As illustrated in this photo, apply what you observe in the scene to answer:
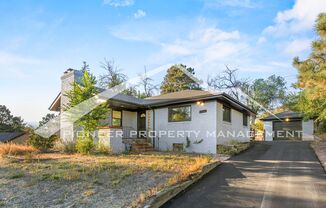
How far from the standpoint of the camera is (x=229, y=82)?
117 ft

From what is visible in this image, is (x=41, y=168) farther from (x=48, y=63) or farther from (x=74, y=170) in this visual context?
(x=48, y=63)

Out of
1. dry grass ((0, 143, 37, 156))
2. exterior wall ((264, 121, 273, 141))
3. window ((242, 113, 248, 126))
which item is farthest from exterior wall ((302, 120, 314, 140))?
dry grass ((0, 143, 37, 156))

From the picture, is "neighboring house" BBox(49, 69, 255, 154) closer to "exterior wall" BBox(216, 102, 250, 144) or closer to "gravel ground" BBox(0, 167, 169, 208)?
"exterior wall" BBox(216, 102, 250, 144)

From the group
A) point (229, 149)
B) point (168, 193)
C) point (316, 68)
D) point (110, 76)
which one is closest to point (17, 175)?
point (168, 193)

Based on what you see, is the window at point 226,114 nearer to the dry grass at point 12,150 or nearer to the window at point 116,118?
the window at point 116,118

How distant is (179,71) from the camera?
35.3 metres

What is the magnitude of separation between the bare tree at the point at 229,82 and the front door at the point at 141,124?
21231 mm

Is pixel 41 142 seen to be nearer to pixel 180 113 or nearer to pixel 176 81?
pixel 180 113

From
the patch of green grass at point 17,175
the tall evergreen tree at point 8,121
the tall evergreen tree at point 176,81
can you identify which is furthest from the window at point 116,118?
the tall evergreen tree at point 8,121

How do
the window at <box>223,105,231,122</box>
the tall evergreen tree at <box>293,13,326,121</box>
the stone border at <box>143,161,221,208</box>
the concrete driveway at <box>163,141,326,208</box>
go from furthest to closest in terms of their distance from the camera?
the window at <box>223,105,231,122</box> < the tall evergreen tree at <box>293,13,326,121</box> < the concrete driveway at <box>163,141,326,208</box> < the stone border at <box>143,161,221,208</box>

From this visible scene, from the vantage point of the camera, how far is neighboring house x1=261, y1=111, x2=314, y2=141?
73.5 feet

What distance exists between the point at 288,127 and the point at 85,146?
19.3 meters

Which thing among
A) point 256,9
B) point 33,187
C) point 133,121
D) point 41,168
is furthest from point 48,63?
point 256,9

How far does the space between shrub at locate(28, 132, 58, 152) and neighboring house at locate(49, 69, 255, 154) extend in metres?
0.74
